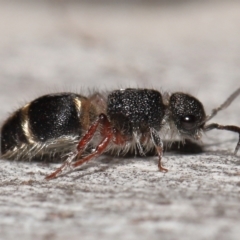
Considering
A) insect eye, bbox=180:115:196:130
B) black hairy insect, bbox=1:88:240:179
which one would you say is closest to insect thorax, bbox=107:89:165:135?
black hairy insect, bbox=1:88:240:179

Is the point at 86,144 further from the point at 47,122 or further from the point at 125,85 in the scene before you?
the point at 125,85

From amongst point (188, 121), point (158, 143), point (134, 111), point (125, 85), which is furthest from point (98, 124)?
point (125, 85)

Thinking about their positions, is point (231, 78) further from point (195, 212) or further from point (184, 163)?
point (195, 212)

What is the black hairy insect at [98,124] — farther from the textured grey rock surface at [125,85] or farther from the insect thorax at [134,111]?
the textured grey rock surface at [125,85]

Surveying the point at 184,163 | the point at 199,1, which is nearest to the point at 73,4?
the point at 199,1

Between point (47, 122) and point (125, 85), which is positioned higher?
point (125, 85)

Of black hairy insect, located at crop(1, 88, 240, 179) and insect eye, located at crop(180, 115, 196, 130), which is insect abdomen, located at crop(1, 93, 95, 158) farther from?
insect eye, located at crop(180, 115, 196, 130)
